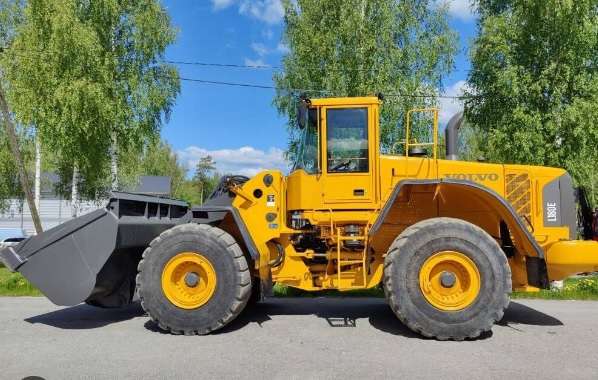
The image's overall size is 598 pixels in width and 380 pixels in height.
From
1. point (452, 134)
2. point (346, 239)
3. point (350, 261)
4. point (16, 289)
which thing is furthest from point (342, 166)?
point (16, 289)

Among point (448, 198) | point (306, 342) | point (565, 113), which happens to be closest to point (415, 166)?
point (448, 198)

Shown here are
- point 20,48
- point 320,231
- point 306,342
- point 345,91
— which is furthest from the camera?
point 20,48

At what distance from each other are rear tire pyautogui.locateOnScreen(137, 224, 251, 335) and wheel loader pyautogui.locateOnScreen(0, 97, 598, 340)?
0.04 feet

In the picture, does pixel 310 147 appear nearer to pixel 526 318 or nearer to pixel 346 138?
pixel 346 138

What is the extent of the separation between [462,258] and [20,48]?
18.2 metres

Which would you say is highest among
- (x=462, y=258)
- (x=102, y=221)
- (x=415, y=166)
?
(x=415, y=166)

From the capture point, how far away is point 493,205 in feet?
19.1

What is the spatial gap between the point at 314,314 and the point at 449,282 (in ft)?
6.98

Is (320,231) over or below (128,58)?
below

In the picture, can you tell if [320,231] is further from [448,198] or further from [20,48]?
[20,48]

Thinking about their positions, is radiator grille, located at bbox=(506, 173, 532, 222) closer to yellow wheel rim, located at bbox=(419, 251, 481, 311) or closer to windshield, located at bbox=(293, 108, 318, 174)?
yellow wheel rim, located at bbox=(419, 251, 481, 311)

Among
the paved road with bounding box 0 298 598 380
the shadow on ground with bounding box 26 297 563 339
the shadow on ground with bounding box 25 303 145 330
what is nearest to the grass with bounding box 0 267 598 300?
the shadow on ground with bounding box 26 297 563 339

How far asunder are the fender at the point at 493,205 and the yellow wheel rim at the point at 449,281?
0.71 m

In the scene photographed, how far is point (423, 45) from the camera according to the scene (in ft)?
56.4
